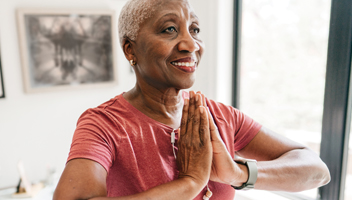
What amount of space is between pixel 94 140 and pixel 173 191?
29 cm

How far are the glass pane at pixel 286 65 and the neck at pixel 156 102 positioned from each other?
3.32 ft

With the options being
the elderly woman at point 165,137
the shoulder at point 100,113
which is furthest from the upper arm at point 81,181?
the shoulder at point 100,113

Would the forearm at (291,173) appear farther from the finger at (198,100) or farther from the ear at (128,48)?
the ear at (128,48)

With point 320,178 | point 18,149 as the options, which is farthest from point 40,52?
point 320,178

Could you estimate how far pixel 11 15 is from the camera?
170cm

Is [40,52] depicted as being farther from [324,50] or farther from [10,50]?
[324,50]

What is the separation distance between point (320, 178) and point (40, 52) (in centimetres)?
181

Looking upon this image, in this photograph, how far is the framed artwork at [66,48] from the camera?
1.75 m

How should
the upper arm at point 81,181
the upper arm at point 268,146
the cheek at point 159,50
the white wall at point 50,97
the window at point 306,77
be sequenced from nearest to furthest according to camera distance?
the upper arm at point 81,181 < the cheek at point 159,50 < the upper arm at point 268,146 < the window at point 306,77 < the white wall at point 50,97

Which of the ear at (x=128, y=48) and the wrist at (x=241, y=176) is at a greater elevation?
the ear at (x=128, y=48)

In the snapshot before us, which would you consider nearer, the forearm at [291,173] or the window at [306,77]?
the forearm at [291,173]

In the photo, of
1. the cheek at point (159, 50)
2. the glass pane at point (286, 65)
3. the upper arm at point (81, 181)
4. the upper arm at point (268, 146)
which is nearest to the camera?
the upper arm at point (81, 181)

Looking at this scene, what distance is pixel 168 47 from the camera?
0.91m

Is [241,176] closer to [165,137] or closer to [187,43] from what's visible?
[165,137]
